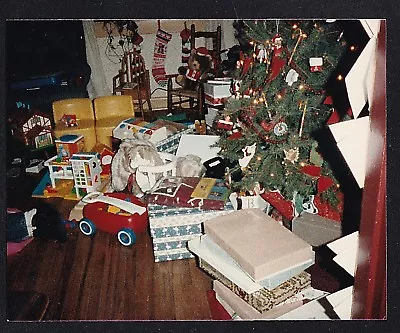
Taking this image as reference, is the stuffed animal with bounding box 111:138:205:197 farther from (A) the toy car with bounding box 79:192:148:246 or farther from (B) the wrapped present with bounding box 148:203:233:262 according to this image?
(B) the wrapped present with bounding box 148:203:233:262

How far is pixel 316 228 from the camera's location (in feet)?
4.67

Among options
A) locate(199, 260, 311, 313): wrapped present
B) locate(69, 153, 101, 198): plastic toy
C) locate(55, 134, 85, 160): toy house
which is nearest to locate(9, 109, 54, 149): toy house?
locate(55, 134, 85, 160): toy house

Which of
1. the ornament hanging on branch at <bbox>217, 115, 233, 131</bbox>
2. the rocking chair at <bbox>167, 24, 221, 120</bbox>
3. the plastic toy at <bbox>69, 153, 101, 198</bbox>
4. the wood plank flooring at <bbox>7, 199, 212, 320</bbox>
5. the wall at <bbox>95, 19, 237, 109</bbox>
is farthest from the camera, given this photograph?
the wall at <bbox>95, 19, 237, 109</bbox>

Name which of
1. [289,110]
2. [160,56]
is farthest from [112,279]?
[160,56]

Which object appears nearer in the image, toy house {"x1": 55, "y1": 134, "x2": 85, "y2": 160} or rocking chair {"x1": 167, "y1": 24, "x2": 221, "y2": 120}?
toy house {"x1": 55, "y1": 134, "x2": 85, "y2": 160}

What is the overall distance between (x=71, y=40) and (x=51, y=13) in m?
1.98

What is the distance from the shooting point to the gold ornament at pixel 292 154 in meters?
1.39

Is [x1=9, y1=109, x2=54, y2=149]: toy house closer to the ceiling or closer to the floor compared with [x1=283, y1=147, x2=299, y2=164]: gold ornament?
closer to the floor

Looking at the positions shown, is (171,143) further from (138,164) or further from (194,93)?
(194,93)

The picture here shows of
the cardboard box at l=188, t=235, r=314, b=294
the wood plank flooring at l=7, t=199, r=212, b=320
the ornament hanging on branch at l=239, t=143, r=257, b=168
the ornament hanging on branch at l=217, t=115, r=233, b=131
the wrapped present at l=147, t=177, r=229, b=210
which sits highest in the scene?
the ornament hanging on branch at l=217, t=115, r=233, b=131

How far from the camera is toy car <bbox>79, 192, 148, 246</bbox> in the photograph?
1613 mm

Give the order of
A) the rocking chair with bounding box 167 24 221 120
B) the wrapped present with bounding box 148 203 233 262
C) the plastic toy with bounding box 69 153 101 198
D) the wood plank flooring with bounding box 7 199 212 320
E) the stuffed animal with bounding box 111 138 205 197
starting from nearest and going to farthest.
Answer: the wood plank flooring with bounding box 7 199 212 320 → the wrapped present with bounding box 148 203 233 262 → the stuffed animal with bounding box 111 138 205 197 → the plastic toy with bounding box 69 153 101 198 → the rocking chair with bounding box 167 24 221 120

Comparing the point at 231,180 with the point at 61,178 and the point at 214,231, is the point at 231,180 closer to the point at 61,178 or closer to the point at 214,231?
the point at 214,231

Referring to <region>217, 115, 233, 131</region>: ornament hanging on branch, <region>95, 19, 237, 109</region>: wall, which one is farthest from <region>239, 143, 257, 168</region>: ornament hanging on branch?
<region>95, 19, 237, 109</region>: wall
